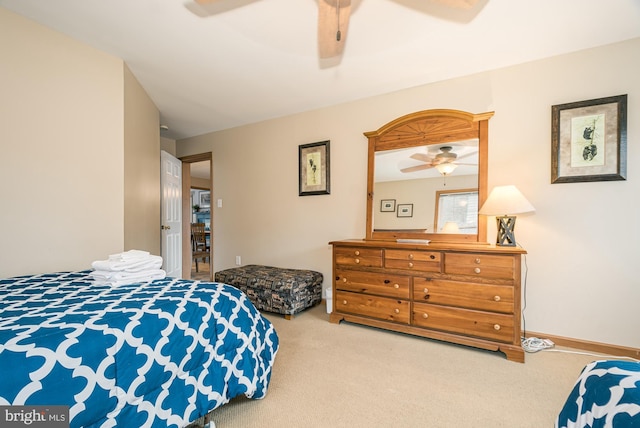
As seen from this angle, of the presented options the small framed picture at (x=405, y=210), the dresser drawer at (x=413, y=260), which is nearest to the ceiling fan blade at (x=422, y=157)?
the small framed picture at (x=405, y=210)

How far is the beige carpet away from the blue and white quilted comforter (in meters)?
0.22

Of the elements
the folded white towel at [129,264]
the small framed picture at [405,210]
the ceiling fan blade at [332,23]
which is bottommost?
the folded white towel at [129,264]

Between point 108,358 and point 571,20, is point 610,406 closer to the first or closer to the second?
point 108,358

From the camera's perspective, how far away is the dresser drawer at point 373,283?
96.9 inches

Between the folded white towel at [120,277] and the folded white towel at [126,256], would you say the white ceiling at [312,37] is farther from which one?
the folded white towel at [120,277]

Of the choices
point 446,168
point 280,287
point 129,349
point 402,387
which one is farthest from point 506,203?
point 129,349

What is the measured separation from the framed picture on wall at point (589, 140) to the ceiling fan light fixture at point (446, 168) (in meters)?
0.75

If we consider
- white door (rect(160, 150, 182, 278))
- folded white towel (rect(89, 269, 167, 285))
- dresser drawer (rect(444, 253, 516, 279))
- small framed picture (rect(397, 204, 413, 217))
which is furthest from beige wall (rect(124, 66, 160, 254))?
dresser drawer (rect(444, 253, 516, 279))

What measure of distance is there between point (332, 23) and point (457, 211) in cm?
188

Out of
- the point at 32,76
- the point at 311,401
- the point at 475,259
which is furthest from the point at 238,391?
the point at 32,76

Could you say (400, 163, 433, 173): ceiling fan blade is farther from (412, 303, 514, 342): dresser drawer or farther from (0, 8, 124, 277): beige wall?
(0, 8, 124, 277): beige wall

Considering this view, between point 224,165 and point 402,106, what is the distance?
2.72m

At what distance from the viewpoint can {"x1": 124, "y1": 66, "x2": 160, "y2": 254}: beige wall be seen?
263 cm

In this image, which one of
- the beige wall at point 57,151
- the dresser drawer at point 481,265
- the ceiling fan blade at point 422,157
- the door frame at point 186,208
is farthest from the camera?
the door frame at point 186,208
